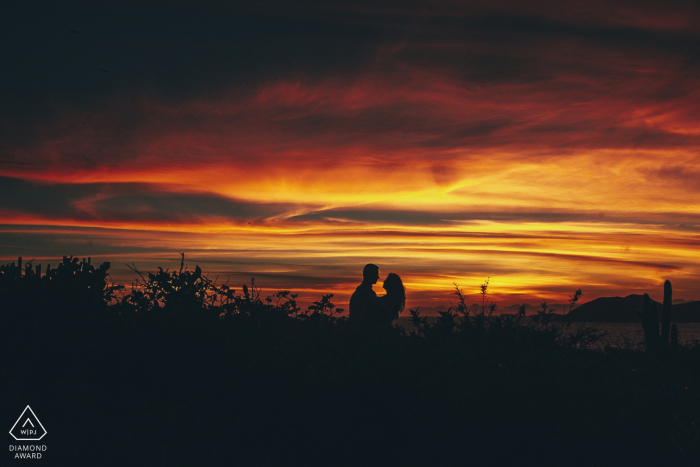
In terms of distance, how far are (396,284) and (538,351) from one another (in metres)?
4.83

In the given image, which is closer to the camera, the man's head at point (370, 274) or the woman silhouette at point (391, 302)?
the woman silhouette at point (391, 302)

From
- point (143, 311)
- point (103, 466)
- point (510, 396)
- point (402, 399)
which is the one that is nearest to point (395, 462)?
point (402, 399)

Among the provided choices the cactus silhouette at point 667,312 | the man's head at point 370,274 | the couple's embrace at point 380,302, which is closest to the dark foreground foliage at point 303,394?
the couple's embrace at point 380,302

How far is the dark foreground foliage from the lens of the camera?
20.8ft

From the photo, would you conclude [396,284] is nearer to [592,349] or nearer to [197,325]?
[592,349]

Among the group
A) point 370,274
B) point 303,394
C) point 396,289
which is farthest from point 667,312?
point 303,394

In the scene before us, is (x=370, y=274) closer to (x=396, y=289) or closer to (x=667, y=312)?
(x=396, y=289)

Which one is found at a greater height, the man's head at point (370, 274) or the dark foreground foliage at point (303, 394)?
the man's head at point (370, 274)

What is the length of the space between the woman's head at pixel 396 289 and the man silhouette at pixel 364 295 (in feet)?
1.22

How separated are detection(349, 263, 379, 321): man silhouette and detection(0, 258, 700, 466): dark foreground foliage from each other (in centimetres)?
339

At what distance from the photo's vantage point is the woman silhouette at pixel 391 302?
12.2 meters

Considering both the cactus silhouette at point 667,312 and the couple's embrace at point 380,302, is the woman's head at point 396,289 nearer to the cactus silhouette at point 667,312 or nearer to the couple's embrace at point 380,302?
the couple's embrace at point 380,302

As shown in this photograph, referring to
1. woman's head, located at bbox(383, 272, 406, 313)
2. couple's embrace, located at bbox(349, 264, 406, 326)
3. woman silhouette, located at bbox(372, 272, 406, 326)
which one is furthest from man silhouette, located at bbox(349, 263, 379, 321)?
woman's head, located at bbox(383, 272, 406, 313)

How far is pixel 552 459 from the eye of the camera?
6.26 metres
